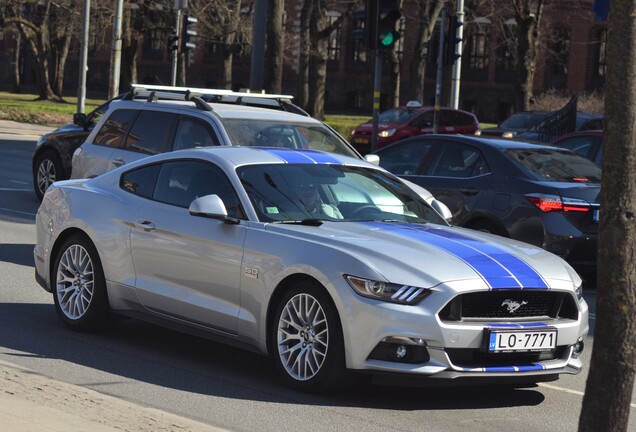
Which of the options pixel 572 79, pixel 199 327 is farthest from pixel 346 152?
pixel 572 79

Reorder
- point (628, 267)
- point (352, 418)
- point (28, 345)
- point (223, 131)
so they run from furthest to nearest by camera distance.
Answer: point (223, 131)
point (28, 345)
point (352, 418)
point (628, 267)

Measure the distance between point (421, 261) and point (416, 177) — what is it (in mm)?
7171

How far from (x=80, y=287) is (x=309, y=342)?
2.42 metres

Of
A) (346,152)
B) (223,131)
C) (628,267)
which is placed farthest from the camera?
(346,152)

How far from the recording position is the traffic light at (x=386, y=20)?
1712cm

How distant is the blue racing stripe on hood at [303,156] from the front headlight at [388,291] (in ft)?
5.58

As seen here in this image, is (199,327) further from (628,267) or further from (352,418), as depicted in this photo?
(628,267)

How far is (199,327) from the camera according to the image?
8.32 metres

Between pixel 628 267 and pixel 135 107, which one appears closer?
pixel 628 267

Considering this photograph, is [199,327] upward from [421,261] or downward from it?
downward

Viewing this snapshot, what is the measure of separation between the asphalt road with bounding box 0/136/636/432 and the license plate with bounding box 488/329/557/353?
409 mm

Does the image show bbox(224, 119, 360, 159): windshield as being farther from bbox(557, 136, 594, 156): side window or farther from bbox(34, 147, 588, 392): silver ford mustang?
bbox(557, 136, 594, 156): side window

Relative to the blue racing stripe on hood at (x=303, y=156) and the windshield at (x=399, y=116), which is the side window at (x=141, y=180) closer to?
the blue racing stripe on hood at (x=303, y=156)

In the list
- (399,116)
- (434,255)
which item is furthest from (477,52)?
(434,255)
